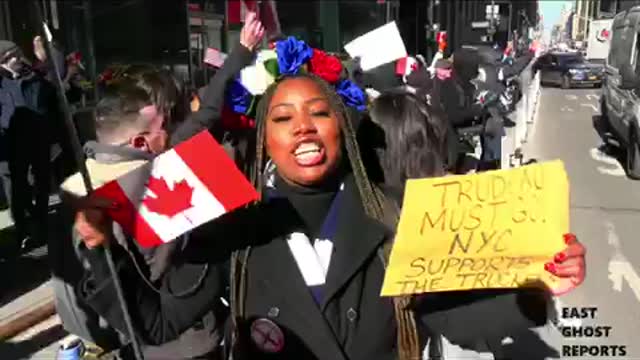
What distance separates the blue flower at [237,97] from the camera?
317 centimetres

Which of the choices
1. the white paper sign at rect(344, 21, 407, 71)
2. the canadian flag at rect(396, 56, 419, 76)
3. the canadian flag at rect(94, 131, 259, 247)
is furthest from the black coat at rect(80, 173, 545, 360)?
the canadian flag at rect(396, 56, 419, 76)

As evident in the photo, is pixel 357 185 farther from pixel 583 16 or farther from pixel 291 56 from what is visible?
pixel 583 16

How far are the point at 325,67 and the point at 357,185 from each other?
495 mm

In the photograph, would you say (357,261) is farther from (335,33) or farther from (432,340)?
(335,33)

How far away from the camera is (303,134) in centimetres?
182

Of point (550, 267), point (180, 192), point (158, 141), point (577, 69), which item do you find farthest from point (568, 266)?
point (577, 69)

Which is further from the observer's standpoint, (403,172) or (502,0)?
(502,0)

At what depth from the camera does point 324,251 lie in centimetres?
184

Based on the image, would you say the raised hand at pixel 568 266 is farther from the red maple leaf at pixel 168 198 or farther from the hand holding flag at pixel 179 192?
the red maple leaf at pixel 168 198

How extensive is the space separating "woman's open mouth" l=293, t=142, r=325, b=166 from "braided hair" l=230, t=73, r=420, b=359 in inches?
4.4

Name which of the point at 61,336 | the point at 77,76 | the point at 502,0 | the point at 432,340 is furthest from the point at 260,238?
the point at 502,0

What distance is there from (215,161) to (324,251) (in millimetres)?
363

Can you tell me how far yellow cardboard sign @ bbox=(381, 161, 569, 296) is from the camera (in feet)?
5.20

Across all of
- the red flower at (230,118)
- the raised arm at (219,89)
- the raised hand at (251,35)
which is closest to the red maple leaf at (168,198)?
the raised arm at (219,89)
